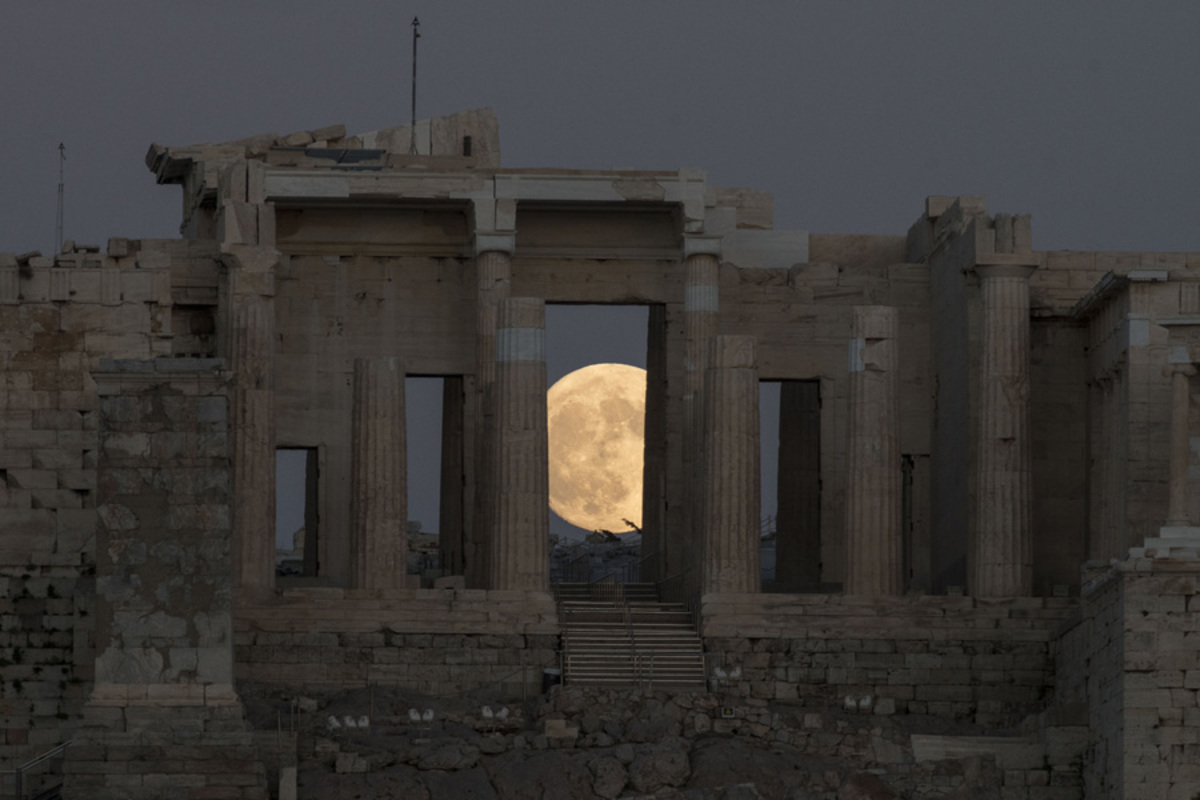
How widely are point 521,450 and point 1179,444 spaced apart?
12351 mm

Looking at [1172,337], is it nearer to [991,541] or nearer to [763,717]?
[991,541]

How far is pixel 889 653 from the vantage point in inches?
2562

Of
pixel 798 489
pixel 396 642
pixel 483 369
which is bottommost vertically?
pixel 396 642

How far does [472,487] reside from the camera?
7175 cm

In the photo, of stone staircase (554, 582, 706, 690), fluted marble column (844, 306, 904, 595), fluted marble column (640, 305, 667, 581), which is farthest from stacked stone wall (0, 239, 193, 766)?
fluted marble column (844, 306, 904, 595)

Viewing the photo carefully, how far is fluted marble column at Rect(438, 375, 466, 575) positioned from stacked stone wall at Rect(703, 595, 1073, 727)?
8098 mm

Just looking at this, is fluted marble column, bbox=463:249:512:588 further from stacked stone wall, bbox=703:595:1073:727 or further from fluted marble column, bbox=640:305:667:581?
stacked stone wall, bbox=703:595:1073:727

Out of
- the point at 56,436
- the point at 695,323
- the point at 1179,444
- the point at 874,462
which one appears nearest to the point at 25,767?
the point at 56,436

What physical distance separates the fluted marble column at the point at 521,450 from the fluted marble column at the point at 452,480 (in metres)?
4.84

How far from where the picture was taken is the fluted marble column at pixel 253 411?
66.9 meters

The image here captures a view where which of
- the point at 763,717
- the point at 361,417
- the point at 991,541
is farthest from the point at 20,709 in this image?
the point at 991,541

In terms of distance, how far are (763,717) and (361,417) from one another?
403 inches

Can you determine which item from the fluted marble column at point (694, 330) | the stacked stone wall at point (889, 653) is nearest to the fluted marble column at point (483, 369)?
the fluted marble column at point (694, 330)

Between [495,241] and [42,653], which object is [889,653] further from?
[42,653]
